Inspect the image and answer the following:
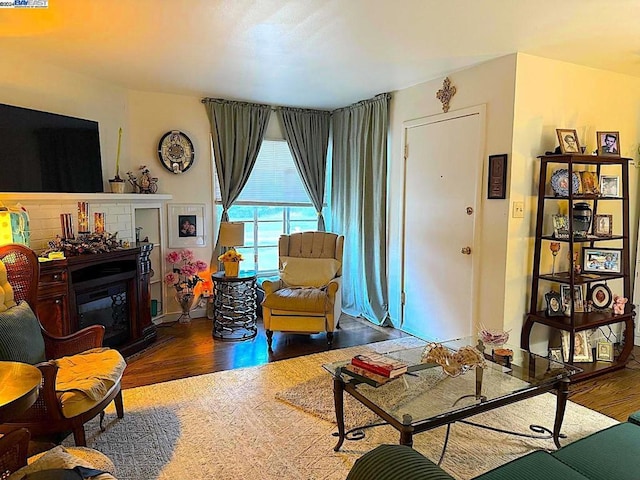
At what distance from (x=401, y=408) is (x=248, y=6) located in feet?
7.45

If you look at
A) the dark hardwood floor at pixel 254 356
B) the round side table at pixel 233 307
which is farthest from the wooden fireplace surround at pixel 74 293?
the round side table at pixel 233 307

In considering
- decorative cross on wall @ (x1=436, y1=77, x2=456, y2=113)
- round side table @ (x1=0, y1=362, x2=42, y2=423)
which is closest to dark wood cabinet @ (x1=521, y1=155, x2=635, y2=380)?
decorative cross on wall @ (x1=436, y1=77, x2=456, y2=113)

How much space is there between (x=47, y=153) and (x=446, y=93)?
3379mm

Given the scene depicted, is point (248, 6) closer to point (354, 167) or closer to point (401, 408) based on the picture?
point (401, 408)

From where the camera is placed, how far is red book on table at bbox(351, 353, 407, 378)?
7.47 feet

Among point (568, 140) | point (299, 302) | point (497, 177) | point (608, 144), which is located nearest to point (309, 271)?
point (299, 302)

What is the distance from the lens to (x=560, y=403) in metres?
2.34

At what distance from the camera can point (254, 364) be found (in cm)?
357

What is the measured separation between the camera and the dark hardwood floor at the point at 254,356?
3021mm

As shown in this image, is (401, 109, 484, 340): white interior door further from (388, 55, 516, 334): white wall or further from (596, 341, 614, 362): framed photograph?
(596, 341, 614, 362): framed photograph

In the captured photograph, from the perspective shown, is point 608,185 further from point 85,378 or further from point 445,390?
point 85,378

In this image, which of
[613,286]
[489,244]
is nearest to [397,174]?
[489,244]

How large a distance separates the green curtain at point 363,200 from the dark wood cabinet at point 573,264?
64.3 inches

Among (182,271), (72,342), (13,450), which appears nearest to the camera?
(13,450)
